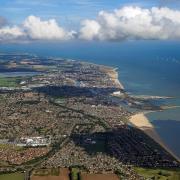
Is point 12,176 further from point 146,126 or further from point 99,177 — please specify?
point 146,126

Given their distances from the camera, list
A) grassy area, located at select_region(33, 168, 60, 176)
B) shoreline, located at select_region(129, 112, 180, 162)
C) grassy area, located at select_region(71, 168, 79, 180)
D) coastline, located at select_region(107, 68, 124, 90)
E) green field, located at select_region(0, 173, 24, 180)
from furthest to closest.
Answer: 1. coastline, located at select_region(107, 68, 124, 90)
2. shoreline, located at select_region(129, 112, 180, 162)
3. grassy area, located at select_region(33, 168, 60, 176)
4. green field, located at select_region(0, 173, 24, 180)
5. grassy area, located at select_region(71, 168, 79, 180)

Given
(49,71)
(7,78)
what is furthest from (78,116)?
(49,71)

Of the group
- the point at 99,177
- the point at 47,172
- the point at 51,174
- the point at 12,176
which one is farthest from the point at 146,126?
the point at 12,176

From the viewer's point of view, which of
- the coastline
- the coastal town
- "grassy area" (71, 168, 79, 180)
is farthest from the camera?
the coastline

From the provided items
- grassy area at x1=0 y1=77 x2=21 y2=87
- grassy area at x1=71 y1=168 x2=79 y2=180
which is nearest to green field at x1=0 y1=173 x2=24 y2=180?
grassy area at x1=71 y1=168 x2=79 y2=180

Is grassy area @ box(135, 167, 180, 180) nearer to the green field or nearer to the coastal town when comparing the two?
the coastal town

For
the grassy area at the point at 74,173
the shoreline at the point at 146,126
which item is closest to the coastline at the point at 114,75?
the shoreline at the point at 146,126

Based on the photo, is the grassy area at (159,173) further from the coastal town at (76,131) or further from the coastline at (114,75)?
the coastline at (114,75)
